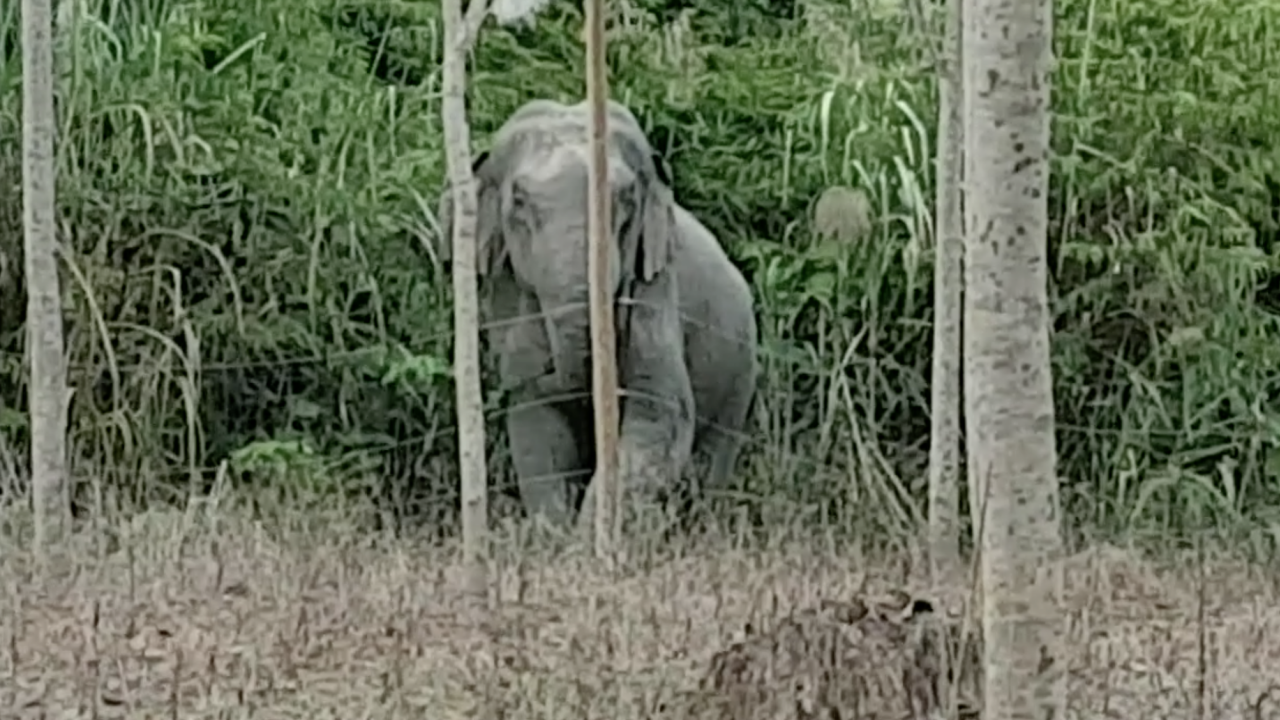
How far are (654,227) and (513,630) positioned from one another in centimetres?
290

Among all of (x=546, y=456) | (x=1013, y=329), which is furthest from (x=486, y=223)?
(x=1013, y=329)

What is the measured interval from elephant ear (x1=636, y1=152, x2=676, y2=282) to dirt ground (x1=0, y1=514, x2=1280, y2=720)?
53.4 inches

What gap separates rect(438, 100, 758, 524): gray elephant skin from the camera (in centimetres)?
868

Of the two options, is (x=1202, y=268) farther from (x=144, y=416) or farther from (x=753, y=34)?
(x=144, y=416)

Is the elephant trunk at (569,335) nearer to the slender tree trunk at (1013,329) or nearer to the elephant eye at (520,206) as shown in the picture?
the elephant eye at (520,206)

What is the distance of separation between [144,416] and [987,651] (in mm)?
5261

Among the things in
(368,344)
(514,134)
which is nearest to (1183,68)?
(514,134)

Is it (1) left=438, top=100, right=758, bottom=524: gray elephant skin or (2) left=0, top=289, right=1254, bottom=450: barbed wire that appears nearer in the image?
(1) left=438, top=100, right=758, bottom=524: gray elephant skin

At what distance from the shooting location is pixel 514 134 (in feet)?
29.0

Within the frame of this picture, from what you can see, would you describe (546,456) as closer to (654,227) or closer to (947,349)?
(654,227)

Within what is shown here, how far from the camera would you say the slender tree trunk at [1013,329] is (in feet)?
13.3

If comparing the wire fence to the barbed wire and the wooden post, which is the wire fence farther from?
the wooden post

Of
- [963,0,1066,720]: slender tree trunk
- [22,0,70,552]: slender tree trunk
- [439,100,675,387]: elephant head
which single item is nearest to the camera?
[963,0,1066,720]: slender tree trunk

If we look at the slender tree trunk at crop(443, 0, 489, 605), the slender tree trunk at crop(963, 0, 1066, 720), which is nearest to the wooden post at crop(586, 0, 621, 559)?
the slender tree trunk at crop(443, 0, 489, 605)
